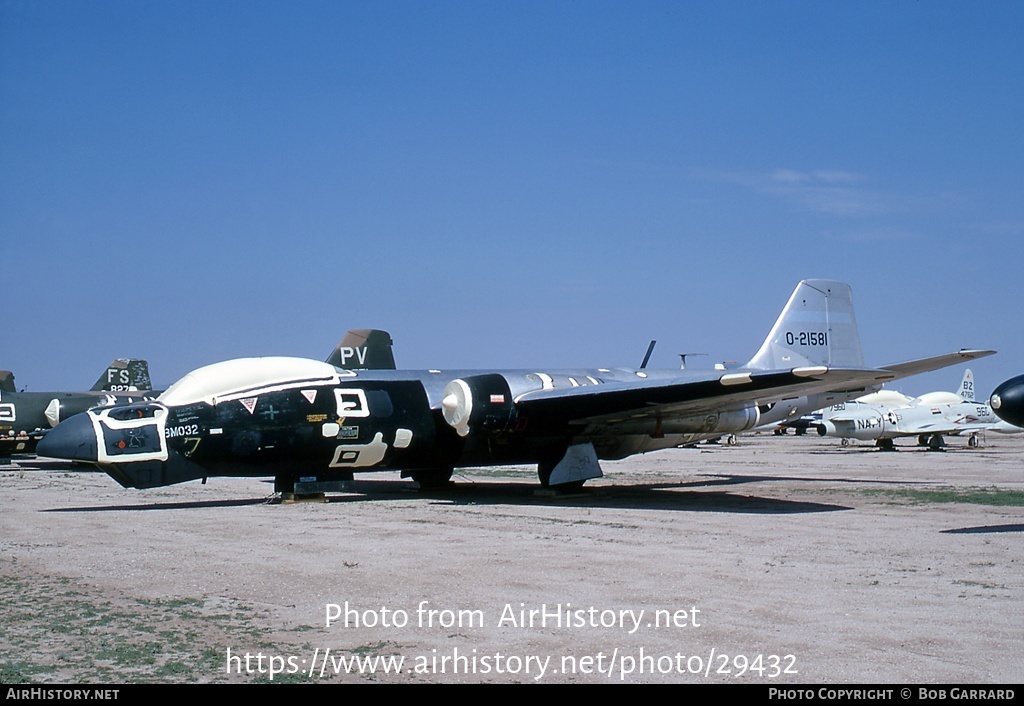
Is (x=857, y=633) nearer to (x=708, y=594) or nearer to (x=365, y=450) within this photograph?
(x=708, y=594)

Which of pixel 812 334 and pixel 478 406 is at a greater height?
pixel 812 334

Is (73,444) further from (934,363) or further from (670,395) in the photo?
(934,363)

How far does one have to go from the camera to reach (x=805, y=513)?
673 inches

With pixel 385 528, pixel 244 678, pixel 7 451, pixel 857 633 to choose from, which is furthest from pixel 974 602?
pixel 7 451

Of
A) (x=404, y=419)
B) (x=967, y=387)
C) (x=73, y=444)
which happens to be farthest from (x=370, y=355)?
(x=967, y=387)

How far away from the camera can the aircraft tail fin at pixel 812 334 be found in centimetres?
2555

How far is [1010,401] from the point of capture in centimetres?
1231

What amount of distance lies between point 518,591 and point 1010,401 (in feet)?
22.2

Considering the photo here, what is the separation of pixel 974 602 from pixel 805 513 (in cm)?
804

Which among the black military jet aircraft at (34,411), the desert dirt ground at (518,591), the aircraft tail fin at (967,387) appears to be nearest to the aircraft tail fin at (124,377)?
the black military jet aircraft at (34,411)

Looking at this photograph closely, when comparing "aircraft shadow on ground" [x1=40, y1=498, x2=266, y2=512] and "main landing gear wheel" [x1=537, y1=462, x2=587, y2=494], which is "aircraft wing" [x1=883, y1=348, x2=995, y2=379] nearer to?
"main landing gear wheel" [x1=537, y1=462, x2=587, y2=494]

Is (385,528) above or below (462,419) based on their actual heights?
below

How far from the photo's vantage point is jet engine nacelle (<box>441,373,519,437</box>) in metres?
19.1
